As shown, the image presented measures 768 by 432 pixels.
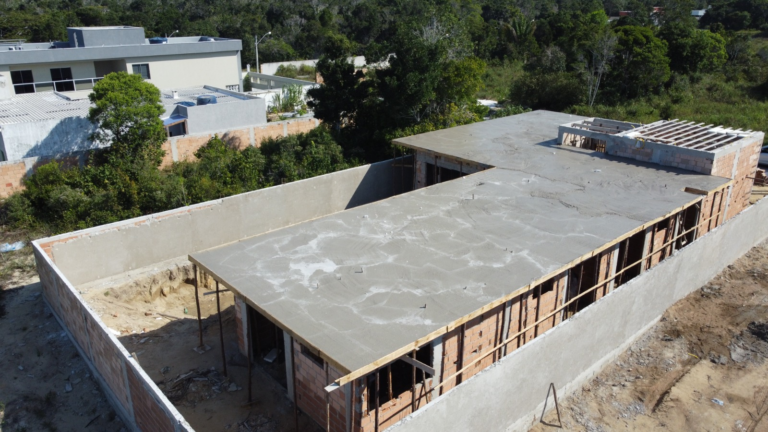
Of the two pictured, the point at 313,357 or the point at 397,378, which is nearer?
the point at 313,357

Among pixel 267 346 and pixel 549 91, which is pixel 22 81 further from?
pixel 549 91

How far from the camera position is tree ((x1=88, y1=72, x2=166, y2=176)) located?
21812mm

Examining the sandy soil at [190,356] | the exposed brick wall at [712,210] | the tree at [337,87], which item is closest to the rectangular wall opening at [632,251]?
the exposed brick wall at [712,210]

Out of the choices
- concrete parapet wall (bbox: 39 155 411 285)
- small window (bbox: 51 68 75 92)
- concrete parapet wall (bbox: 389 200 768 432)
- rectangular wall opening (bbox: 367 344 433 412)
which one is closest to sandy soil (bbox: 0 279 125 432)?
concrete parapet wall (bbox: 39 155 411 285)

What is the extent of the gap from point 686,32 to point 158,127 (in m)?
34.0

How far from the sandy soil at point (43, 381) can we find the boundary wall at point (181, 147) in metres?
7.43

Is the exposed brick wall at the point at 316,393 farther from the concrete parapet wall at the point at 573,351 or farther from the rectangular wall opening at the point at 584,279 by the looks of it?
the rectangular wall opening at the point at 584,279

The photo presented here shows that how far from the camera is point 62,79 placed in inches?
1348

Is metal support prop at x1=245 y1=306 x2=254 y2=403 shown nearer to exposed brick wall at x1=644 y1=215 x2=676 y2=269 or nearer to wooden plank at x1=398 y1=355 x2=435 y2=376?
wooden plank at x1=398 y1=355 x2=435 y2=376

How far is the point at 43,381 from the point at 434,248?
28.1 feet

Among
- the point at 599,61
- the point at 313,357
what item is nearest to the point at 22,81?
the point at 313,357

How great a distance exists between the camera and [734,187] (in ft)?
62.1

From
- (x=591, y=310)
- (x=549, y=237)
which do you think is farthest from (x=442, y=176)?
(x=591, y=310)

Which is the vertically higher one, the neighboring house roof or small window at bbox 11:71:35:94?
small window at bbox 11:71:35:94
